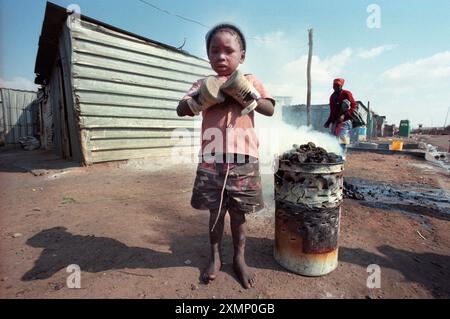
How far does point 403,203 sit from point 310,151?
3.06 metres

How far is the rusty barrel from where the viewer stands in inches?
81.0

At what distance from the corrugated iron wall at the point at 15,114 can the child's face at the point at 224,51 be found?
19.5m

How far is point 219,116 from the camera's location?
1979 mm

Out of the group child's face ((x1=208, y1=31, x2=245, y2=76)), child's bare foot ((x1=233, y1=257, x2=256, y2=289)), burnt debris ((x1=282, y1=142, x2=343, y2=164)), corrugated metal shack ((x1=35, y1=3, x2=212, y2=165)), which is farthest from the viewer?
corrugated metal shack ((x1=35, y1=3, x2=212, y2=165))

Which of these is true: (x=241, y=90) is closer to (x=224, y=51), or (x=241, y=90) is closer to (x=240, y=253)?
(x=224, y=51)

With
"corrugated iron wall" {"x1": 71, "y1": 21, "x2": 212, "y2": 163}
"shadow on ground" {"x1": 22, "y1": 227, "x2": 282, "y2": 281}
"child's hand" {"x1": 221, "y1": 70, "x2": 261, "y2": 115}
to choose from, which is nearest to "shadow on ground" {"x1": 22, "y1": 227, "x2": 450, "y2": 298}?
"shadow on ground" {"x1": 22, "y1": 227, "x2": 282, "y2": 281}

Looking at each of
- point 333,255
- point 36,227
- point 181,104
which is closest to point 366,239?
point 333,255

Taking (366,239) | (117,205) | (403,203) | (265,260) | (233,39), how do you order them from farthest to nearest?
(403,203) < (117,205) < (366,239) < (265,260) < (233,39)

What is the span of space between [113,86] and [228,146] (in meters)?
6.24

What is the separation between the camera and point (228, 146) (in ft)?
6.35

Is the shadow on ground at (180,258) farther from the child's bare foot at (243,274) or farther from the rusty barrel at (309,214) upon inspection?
the rusty barrel at (309,214)

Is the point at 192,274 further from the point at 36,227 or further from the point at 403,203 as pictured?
the point at 403,203

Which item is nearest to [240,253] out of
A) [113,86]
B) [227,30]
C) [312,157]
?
[312,157]

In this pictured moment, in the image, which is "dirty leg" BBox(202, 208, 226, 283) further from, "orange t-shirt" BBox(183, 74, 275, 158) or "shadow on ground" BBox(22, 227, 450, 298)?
"orange t-shirt" BBox(183, 74, 275, 158)
